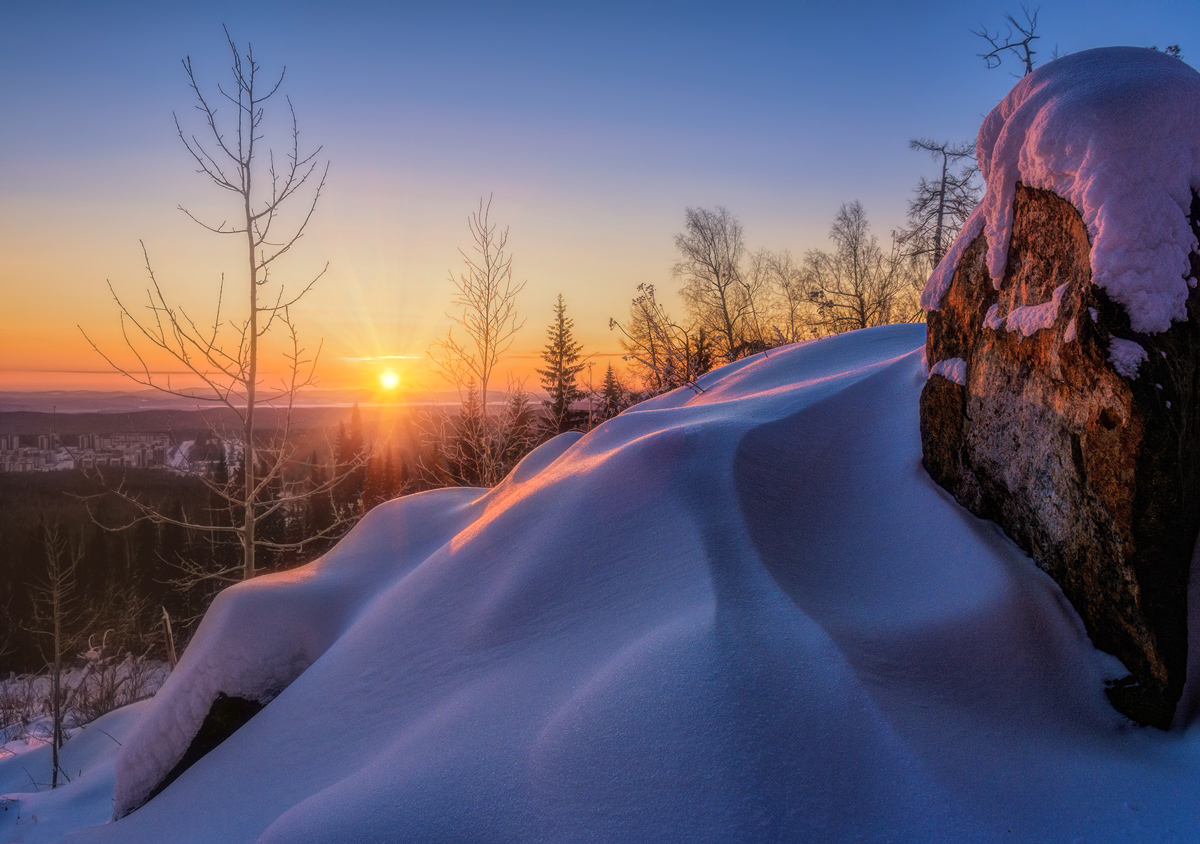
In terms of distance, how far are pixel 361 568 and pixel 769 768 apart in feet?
10.8

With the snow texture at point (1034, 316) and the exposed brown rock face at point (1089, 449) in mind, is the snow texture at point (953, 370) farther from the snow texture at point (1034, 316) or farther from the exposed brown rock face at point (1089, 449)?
the snow texture at point (1034, 316)

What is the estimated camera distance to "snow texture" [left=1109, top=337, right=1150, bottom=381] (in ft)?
7.16

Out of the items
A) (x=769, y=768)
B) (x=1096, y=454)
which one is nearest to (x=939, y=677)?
(x=769, y=768)

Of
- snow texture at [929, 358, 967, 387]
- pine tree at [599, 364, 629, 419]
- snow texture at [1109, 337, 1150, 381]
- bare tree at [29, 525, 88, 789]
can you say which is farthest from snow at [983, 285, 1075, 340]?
bare tree at [29, 525, 88, 789]

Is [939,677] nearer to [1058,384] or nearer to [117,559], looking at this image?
[1058,384]

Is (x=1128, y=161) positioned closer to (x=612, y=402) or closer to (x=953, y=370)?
(x=953, y=370)

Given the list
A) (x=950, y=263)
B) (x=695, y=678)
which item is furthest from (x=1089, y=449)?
(x=695, y=678)

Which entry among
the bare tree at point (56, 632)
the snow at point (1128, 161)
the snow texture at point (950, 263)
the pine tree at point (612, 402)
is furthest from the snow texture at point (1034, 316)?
the bare tree at point (56, 632)

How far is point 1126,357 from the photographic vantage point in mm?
2209

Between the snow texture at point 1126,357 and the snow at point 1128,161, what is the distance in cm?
9

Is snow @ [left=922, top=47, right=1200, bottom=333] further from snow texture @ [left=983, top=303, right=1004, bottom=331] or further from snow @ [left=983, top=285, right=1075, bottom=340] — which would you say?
snow texture @ [left=983, top=303, right=1004, bottom=331]

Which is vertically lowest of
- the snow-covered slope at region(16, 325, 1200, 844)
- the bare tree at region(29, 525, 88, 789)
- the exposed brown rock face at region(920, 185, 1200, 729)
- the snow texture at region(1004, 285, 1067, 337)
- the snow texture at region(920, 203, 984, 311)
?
the bare tree at region(29, 525, 88, 789)

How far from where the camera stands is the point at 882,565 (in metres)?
2.68

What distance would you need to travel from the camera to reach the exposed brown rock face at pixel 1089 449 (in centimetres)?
213
